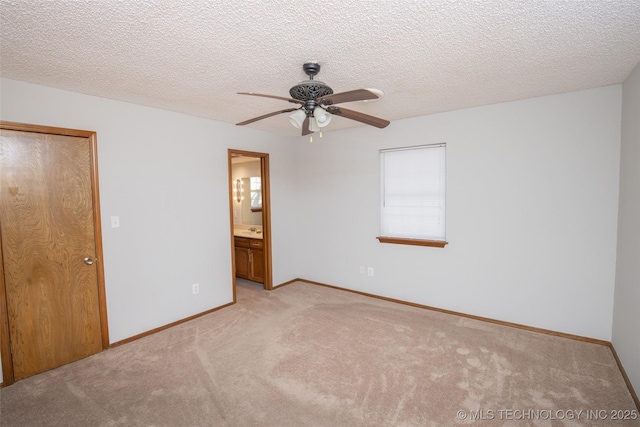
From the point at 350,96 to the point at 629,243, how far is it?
95.9 inches

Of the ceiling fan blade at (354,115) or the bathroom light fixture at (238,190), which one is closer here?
the ceiling fan blade at (354,115)

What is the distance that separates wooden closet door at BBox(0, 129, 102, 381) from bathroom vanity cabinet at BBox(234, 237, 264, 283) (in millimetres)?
2202

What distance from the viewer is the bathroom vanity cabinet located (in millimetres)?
4727

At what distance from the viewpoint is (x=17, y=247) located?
2.41 metres

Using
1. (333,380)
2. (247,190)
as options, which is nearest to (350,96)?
(333,380)

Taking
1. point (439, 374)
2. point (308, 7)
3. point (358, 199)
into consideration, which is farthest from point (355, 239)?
point (308, 7)

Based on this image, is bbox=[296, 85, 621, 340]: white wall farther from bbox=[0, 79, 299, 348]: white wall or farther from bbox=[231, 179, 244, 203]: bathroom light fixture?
bbox=[231, 179, 244, 203]: bathroom light fixture

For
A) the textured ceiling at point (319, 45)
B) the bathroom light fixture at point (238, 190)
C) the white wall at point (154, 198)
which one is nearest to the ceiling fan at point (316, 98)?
the textured ceiling at point (319, 45)

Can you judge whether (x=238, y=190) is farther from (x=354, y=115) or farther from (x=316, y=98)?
(x=316, y=98)

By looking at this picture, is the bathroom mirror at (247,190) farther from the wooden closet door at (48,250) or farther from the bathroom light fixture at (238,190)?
the wooden closet door at (48,250)

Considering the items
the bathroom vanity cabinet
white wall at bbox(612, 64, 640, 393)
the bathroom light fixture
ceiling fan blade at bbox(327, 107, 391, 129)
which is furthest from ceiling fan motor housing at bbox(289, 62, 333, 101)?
the bathroom light fixture

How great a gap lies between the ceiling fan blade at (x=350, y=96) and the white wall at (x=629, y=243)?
6.62ft

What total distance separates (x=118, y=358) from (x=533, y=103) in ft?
14.9

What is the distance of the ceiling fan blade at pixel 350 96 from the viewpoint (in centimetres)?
180
